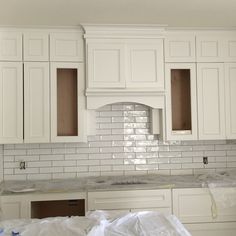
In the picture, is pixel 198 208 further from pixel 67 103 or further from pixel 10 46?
pixel 10 46

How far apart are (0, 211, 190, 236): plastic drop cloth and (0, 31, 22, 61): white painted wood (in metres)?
1.85

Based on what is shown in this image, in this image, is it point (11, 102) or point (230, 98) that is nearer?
point (11, 102)

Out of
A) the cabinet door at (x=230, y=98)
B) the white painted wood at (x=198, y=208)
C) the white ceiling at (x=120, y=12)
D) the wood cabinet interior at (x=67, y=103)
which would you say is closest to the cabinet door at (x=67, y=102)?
the wood cabinet interior at (x=67, y=103)

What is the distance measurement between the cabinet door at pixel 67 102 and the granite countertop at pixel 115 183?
471mm

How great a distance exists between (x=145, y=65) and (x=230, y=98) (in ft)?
3.35

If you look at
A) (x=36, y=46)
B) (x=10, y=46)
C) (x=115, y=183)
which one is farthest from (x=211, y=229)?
(x=10, y=46)

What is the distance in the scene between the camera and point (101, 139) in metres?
3.28

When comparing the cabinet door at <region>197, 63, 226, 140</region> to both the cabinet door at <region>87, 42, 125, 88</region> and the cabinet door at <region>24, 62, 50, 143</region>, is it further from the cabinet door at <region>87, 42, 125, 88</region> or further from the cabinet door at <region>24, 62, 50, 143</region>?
→ the cabinet door at <region>24, 62, 50, 143</region>

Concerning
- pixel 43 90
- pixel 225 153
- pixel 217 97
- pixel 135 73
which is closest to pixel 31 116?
pixel 43 90

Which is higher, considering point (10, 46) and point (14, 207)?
point (10, 46)

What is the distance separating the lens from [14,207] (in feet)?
8.74

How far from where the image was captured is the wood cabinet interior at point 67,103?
307 centimetres

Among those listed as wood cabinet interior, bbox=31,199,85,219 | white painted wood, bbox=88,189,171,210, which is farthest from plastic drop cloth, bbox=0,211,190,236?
wood cabinet interior, bbox=31,199,85,219

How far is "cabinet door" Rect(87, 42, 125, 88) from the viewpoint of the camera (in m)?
2.95
